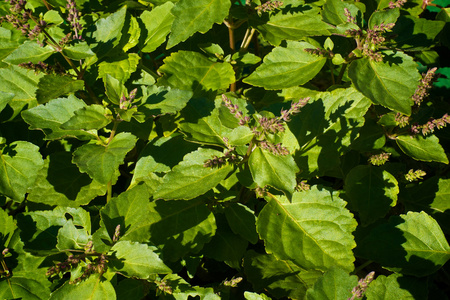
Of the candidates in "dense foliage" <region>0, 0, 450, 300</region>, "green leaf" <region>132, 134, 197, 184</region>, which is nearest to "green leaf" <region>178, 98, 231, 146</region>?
"dense foliage" <region>0, 0, 450, 300</region>

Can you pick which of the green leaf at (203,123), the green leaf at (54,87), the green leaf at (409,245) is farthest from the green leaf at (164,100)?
the green leaf at (409,245)

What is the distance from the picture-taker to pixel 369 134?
2639 mm

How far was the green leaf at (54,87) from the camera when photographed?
2.20 m

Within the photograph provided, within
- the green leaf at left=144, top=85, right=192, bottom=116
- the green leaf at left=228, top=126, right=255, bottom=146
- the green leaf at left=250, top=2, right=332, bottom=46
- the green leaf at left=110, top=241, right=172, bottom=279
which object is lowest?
the green leaf at left=110, top=241, right=172, bottom=279

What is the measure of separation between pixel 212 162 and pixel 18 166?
3.89 feet

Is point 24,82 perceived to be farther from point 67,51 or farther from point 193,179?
point 193,179

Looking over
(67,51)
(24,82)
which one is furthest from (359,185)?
(24,82)

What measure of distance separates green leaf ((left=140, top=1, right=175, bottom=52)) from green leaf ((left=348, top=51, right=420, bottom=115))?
113 cm

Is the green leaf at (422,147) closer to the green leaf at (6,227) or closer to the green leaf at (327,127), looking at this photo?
the green leaf at (327,127)

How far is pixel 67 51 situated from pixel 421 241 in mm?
2020

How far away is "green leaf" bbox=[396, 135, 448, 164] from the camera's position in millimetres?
2459

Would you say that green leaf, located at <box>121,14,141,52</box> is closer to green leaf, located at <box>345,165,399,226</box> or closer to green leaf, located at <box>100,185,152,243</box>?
green leaf, located at <box>100,185,152,243</box>

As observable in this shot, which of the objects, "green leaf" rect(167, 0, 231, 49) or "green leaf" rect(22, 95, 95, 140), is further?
"green leaf" rect(167, 0, 231, 49)

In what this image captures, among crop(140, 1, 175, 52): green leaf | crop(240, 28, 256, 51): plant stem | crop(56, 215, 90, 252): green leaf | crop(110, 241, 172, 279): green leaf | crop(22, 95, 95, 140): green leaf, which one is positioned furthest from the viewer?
crop(240, 28, 256, 51): plant stem
